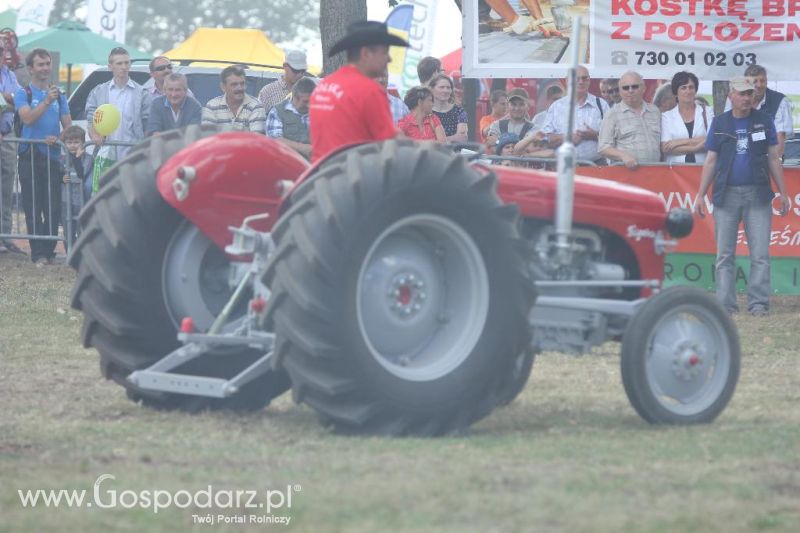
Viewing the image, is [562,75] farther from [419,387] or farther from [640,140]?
[419,387]

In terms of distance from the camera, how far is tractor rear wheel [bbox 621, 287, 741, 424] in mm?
7637

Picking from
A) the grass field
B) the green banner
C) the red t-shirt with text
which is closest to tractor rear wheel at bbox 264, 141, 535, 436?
the grass field

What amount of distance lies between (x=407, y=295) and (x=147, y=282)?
1.40 meters

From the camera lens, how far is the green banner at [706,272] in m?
14.3

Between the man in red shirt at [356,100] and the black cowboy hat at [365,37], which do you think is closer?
the man in red shirt at [356,100]

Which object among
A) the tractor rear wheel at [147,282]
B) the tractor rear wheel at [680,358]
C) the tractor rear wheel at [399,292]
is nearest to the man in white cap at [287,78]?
the tractor rear wheel at [147,282]

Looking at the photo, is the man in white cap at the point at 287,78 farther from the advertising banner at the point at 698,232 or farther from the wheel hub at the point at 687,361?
the wheel hub at the point at 687,361

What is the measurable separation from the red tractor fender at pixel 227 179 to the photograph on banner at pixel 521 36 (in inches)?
283

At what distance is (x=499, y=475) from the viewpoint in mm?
6148

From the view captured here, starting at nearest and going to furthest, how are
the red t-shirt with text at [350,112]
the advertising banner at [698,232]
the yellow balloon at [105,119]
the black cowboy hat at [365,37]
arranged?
the red t-shirt with text at [350,112]
the black cowboy hat at [365,37]
the advertising banner at [698,232]
the yellow balloon at [105,119]

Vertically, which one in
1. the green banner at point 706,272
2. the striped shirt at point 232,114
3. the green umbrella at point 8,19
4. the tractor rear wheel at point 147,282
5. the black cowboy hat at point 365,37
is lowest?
the green banner at point 706,272

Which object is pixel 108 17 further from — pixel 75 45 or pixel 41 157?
pixel 41 157

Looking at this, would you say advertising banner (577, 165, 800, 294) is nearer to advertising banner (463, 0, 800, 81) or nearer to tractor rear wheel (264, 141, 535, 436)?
advertising banner (463, 0, 800, 81)

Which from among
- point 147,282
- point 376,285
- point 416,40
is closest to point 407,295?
point 376,285
